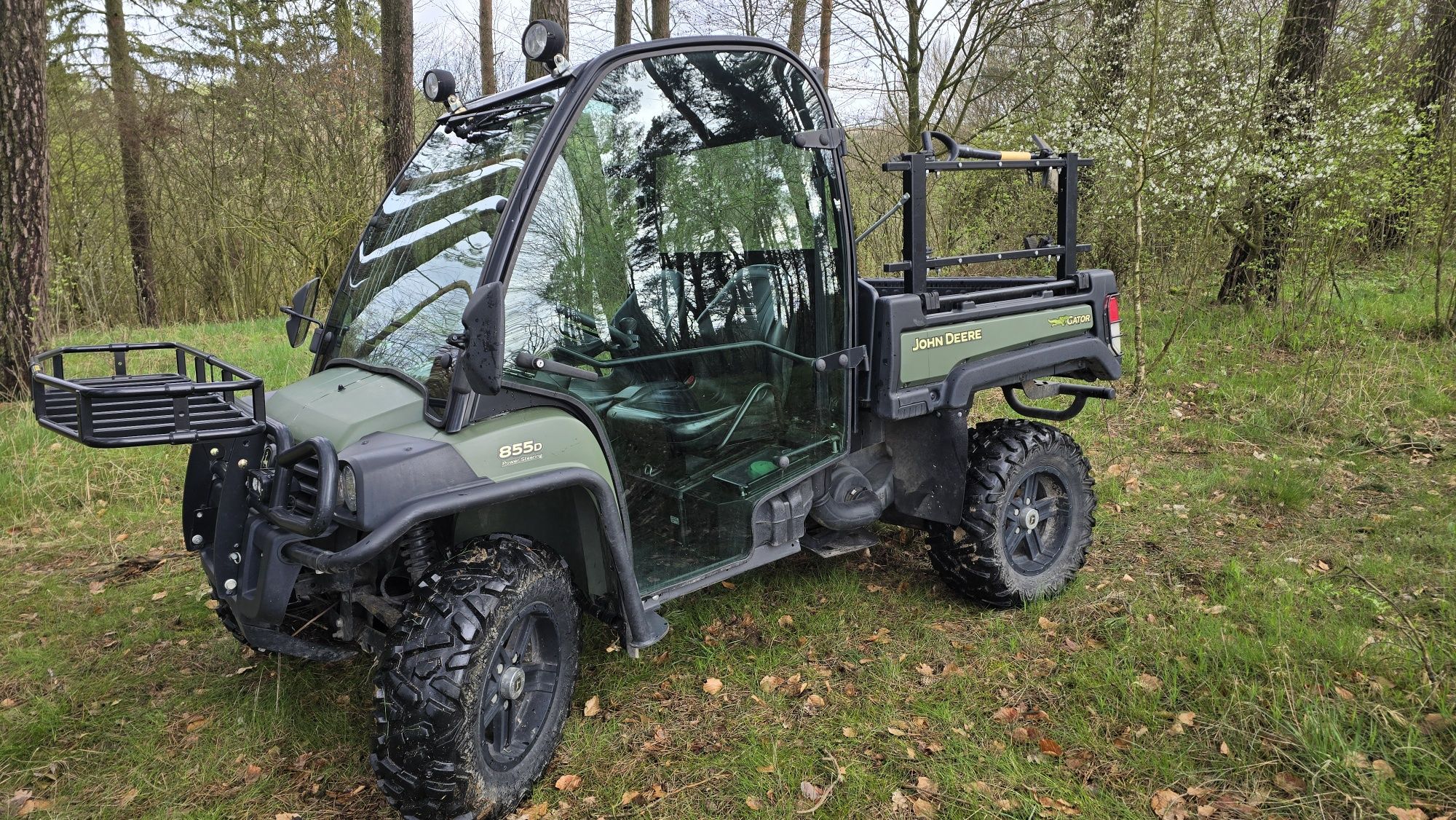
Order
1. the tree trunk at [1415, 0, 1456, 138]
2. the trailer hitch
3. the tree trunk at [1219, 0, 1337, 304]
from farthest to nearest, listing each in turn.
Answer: the tree trunk at [1415, 0, 1456, 138] → the tree trunk at [1219, 0, 1337, 304] → the trailer hitch

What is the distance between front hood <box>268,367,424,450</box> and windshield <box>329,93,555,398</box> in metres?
0.07

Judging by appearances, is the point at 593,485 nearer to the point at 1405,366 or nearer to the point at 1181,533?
the point at 1181,533

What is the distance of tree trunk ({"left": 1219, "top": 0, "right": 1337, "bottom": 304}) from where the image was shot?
791cm

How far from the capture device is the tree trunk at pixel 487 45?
501 inches

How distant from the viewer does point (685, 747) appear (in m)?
2.94

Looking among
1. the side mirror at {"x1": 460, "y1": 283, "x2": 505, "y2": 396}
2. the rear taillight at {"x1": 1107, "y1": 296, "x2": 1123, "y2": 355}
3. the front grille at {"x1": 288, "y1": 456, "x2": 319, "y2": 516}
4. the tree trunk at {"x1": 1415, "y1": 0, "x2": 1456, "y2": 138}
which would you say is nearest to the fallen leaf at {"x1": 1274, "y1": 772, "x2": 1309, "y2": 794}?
the rear taillight at {"x1": 1107, "y1": 296, "x2": 1123, "y2": 355}

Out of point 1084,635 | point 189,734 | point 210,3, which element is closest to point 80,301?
point 210,3

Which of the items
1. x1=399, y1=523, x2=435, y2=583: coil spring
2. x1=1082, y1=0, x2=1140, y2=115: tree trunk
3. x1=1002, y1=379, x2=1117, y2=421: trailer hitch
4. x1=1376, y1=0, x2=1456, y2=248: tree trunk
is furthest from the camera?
x1=1082, y1=0, x2=1140, y2=115: tree trunk

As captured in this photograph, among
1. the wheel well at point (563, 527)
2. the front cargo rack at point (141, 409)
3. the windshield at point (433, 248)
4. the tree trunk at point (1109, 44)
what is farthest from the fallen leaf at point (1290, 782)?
the tree trunk at point (1109, 44)

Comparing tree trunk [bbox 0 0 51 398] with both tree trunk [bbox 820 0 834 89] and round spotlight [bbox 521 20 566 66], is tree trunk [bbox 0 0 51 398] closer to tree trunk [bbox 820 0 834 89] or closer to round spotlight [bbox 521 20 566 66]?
round spotlight [bbox 521 20 566 66]

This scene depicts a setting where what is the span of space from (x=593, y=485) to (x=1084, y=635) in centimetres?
217

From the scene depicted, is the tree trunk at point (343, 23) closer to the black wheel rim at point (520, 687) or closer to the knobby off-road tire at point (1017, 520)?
the knobby off-road tire at point (1017, 520)

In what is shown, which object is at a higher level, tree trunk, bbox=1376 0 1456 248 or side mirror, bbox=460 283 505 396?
tree trunk, bbox=1376 0 1456 248

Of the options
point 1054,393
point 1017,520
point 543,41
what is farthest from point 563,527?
point 1054,393
